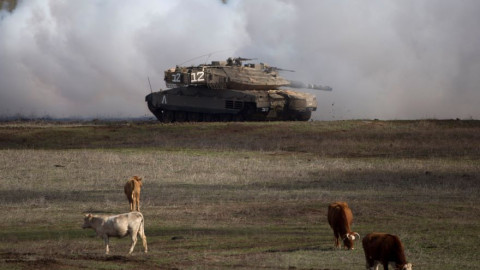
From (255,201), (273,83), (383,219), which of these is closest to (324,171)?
(255,201)

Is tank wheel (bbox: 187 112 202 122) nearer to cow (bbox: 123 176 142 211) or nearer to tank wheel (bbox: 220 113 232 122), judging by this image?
tank wheel (bbox: 220 113 232 122)

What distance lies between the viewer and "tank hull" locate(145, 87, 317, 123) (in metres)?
62.8

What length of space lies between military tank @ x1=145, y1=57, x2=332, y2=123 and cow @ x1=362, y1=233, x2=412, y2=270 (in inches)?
1849

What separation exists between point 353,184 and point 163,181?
6.02 meters

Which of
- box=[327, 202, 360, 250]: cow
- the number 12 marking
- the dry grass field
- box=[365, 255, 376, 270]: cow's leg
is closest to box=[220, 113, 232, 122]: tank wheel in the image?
the number 12 marking

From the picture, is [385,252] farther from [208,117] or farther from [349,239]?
[208,117]

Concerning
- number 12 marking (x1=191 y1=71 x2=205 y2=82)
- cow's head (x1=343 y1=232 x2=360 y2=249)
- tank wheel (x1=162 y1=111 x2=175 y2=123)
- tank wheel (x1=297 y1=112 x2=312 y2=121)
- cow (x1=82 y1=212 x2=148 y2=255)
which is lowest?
cow's head (x1=343 y1=232 x2=360 y2=249)

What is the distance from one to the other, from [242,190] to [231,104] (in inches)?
1340

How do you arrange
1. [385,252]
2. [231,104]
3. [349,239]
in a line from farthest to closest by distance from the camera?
1. [231,104]
2. [349,239]
3. [385,252]

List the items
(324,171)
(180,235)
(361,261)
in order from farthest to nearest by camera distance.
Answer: (324,171)
(180,235)
(361,261)

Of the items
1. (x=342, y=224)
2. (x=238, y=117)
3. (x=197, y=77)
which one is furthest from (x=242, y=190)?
(x=197, y=77)

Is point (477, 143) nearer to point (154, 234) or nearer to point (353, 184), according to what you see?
point (353, 184)

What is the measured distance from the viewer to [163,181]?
32.2m

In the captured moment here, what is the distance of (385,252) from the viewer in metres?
14.7
